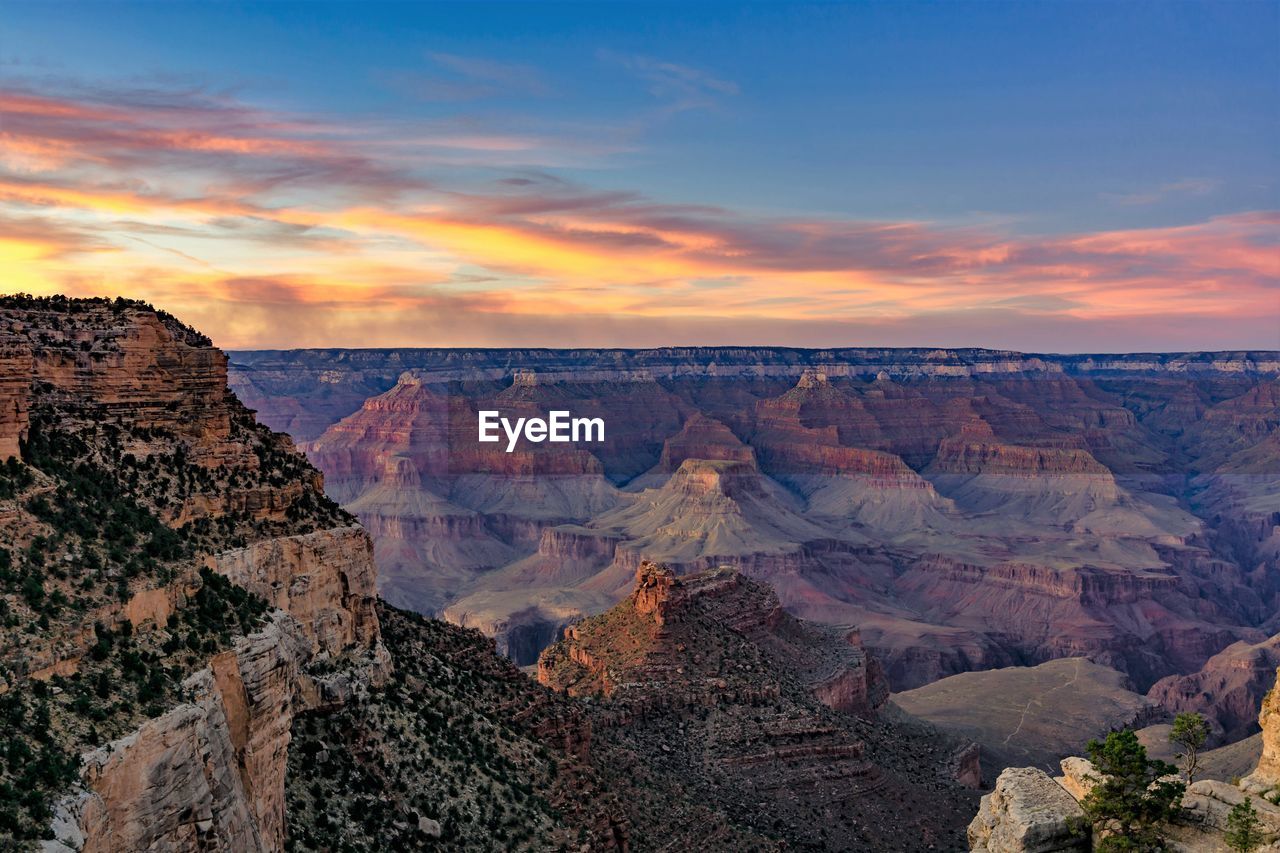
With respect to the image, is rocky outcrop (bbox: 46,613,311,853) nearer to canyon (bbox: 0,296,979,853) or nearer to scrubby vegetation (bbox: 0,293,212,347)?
canyon (bbox: 0,296,979,853)

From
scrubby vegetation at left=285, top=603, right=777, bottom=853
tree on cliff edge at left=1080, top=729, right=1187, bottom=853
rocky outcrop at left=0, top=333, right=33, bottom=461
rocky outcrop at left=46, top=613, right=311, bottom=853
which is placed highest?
rocky outcrop at left=0, top=333, right=33, bottom=461

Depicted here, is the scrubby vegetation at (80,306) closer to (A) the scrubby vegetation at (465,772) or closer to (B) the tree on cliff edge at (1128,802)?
(A) the scrubby vegetation at (465,772)

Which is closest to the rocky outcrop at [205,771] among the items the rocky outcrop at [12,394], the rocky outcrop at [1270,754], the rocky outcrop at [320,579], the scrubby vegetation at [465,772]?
the rocky outcrop at [320,579]

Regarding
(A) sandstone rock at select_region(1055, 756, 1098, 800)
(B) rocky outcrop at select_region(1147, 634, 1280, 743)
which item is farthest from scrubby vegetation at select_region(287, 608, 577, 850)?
(B) rocky outcrop at select_region(1147, 634, 1280, 743)

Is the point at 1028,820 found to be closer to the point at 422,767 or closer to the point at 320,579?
the point at 422,767

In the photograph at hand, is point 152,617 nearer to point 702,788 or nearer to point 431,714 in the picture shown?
point 431,714

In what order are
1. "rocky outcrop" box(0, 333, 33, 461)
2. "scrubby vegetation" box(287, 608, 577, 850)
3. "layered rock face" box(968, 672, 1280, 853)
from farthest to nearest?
"scrubby vegetation" box(287, 608, 577, 850) → "rocky outcrop" box(0, 333, 33, 461) → "layered rock face" box(968, 672, 1280, 853)

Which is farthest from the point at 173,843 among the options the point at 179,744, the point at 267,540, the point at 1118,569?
the point at 1118,569
